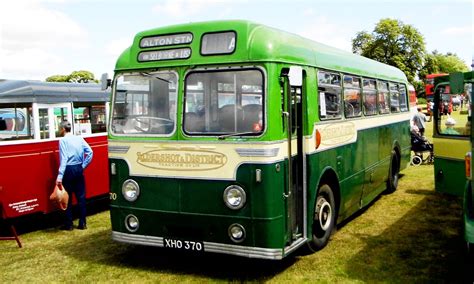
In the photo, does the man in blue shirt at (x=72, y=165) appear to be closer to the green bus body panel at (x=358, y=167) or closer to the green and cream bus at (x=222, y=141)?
the green and cream bus at (x=222, y=141)

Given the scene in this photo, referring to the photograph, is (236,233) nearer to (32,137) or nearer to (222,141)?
(222,141)

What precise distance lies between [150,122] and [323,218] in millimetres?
2791

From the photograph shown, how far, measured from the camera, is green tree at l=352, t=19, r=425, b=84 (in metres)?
64.6

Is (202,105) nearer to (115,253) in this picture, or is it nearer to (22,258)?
(115,253)

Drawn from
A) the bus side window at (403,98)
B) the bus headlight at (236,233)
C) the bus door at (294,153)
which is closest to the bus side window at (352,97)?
the bus door at (294,153)

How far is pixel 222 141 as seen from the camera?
18.6 feet

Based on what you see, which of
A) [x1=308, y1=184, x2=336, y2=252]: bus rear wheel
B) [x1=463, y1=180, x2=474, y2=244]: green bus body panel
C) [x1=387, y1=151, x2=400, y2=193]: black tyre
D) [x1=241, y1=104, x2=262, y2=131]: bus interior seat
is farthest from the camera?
[x1=387, y1=151, x2=400, y2=193]: black tyre

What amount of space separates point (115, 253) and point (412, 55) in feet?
211

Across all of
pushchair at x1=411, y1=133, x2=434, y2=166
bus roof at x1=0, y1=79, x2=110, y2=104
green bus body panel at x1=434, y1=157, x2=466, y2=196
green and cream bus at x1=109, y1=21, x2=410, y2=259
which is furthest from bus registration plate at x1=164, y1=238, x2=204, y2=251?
pushchair at x1=411, y1=133, x2=434, y2=166

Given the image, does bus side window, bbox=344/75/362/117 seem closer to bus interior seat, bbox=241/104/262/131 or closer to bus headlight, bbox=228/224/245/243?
bus interior seat, bbox=241/104/262/131

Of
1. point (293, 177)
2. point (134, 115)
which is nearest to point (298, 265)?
point (293, 177)

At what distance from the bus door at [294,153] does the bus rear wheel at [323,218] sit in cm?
48

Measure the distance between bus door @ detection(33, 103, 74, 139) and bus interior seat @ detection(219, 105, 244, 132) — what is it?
453 cm

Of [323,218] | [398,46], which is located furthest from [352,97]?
[398,46]
